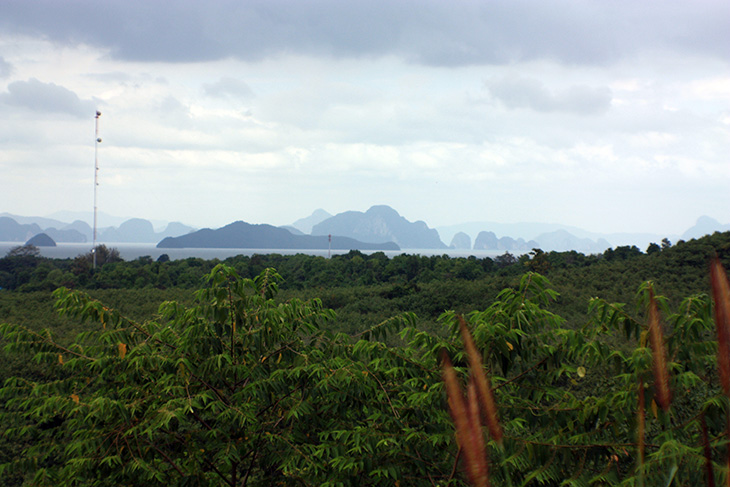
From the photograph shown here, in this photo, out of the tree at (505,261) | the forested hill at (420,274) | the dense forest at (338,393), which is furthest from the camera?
the tree at (505,261)

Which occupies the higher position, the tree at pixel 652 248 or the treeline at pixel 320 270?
the tree at pixel 652 248

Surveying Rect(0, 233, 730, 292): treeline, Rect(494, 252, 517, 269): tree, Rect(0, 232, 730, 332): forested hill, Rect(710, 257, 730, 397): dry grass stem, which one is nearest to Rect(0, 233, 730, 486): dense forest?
Rect(710, 257, 730, 397): dry grass stem

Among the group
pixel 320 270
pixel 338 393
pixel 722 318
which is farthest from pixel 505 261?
pixel 722 318

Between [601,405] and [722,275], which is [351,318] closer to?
[601,405]

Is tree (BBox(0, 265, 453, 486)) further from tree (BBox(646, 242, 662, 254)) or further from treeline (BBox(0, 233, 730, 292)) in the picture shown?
tree (BBox(646, 242, 662, 254))

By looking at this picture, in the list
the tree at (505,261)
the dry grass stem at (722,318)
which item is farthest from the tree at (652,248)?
the dry grass stem at (722,318)

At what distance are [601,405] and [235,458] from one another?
3133mm

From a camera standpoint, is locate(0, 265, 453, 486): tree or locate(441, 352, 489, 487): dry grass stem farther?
locate(0, 265, 453, 486): tree

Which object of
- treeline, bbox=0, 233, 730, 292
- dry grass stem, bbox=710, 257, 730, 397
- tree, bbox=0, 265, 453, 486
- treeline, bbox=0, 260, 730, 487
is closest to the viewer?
dry grass stem, bbox=710, 257, 730, 397

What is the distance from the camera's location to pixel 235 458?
15.1 ft

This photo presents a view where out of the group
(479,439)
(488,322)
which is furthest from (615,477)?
(479,439)

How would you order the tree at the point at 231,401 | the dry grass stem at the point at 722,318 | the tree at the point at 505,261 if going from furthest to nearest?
the tree at the point at 505,261 < the tree at the point at 231,401 < the dry grass stem at the point at 722,318

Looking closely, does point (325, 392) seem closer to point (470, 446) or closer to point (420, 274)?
point (470, 446)

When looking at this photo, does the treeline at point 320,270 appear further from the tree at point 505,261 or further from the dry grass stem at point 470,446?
the dry grass stem at point 470,446
